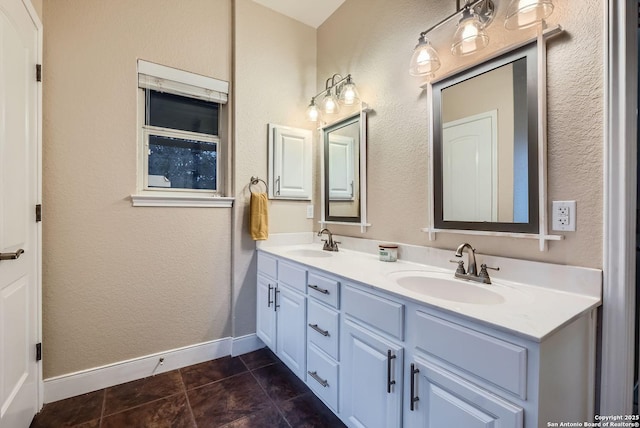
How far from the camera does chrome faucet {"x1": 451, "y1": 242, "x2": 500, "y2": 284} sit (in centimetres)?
129

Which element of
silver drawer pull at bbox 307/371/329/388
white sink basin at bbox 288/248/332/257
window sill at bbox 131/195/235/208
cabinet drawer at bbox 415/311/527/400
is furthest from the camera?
white sink basin at bbox 288/248/332/257

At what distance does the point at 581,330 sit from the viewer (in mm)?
960

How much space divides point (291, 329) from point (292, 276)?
335 mm

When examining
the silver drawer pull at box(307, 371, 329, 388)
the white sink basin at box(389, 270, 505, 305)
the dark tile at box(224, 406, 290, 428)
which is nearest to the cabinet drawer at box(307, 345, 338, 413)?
the silver drawer pull at box(307, 371, 329, 388)

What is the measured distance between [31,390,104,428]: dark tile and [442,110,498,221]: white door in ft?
7.32

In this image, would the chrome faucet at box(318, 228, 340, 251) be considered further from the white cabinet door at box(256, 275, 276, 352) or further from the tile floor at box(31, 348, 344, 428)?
the tile floor at box(31, 348, 344, 428)

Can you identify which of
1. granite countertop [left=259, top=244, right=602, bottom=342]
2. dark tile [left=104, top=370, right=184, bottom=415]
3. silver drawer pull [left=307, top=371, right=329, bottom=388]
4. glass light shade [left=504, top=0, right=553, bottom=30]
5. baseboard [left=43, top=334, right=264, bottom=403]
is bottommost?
dark tile [left=104, top=370, right=184, bottom=415]

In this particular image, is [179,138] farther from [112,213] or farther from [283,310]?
[283,310]

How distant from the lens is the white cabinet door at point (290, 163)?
7.73 feet

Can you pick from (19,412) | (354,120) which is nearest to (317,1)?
(354,120)

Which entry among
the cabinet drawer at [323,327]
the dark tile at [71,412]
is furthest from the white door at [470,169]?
the dark tile at [71,412]

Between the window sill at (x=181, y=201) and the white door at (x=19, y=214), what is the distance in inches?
19.3

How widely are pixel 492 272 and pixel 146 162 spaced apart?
2.21 metres

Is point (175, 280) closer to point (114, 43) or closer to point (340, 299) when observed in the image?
point (340, 299)
